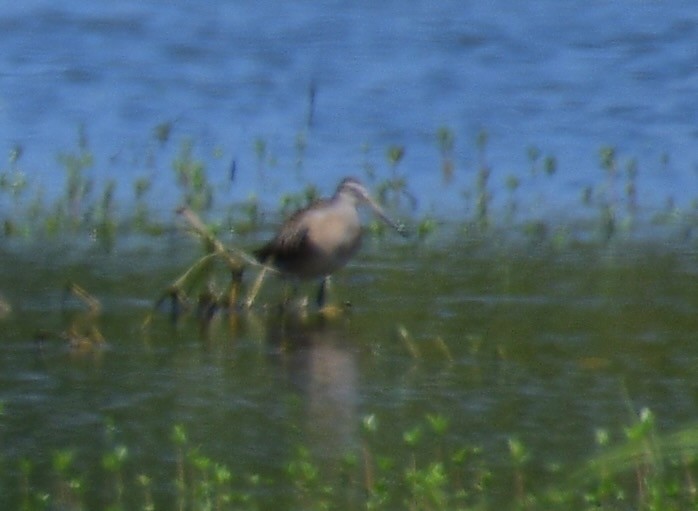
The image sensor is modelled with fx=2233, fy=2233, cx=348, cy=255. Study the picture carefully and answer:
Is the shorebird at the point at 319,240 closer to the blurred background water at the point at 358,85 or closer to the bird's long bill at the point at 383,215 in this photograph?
the bird's long bill at the point at 383,215

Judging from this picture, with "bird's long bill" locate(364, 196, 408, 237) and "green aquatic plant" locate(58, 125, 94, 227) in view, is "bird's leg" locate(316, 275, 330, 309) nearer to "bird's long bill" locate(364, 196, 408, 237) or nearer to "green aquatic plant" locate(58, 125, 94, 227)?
"bird's long bill" locate(364, 196, 408, 237)

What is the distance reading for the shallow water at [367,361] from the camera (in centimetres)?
780

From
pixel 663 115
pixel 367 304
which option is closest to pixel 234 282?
pixel 367 304

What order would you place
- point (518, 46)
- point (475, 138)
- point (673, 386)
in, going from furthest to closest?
point (518, 46), point (475, 138), point (673, 386)

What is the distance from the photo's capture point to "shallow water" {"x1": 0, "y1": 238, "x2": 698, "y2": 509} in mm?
7801

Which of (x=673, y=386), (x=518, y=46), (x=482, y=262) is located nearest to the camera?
(x=673, y=386)

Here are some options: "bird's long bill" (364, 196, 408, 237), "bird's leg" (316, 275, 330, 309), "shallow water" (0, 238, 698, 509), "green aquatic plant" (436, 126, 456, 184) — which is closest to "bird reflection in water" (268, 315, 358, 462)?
"shallow water" (0, 238, 698, 509)

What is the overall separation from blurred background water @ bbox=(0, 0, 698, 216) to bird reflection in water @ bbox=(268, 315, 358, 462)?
2.90m

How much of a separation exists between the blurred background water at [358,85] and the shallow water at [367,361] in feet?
6.36

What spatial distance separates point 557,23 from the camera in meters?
18.3

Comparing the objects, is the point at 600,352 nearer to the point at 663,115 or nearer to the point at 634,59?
the point at 663,115

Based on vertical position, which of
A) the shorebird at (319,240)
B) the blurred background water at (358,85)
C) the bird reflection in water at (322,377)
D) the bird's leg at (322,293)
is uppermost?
the blurred background water at (358,85)

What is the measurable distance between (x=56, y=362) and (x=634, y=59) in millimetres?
8782

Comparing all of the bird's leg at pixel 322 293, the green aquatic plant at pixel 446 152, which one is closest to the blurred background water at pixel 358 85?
the green aquatic plant at pixel 446 152
